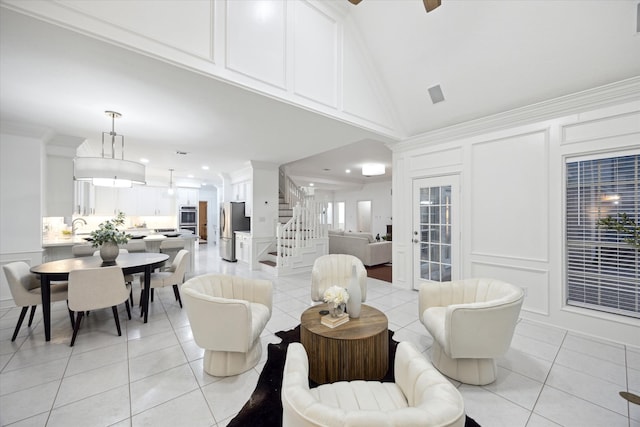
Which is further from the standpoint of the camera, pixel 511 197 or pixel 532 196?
pixel 511 197

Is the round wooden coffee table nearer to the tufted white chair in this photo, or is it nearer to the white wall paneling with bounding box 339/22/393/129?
the tufted white chair

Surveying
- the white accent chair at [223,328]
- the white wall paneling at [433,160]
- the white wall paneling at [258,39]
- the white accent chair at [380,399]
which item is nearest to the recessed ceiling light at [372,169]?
the white wall paneling at [433,160]

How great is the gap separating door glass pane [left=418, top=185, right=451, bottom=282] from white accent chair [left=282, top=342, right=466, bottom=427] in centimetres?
319

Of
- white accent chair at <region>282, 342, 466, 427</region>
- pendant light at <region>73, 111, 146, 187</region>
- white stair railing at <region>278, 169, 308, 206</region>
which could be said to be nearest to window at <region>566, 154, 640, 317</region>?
white accent chair at <region>282, 342, 466, 427</region>

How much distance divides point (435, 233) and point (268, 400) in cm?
356

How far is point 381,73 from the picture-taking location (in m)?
3.87

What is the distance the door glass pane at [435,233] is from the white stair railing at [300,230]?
7.90 feet

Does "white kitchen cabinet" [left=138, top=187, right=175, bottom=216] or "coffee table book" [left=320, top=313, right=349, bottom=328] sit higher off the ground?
"white kitchen cabinet" [left=138, top=187, right=175, bottom=216]

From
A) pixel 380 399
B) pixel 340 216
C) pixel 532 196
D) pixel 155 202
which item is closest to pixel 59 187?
pixel 155 202

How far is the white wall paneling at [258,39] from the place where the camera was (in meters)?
2.57

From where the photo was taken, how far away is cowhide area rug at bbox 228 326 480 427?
66.2 inches

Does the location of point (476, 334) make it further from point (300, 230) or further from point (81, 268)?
point (300, 230)

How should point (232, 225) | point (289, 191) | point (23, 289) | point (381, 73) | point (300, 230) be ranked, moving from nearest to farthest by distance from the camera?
point (23, 289), point (381, 73), point (300, 230), point (232, 225), point (289, 191)

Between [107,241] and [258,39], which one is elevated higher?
[258,39]
